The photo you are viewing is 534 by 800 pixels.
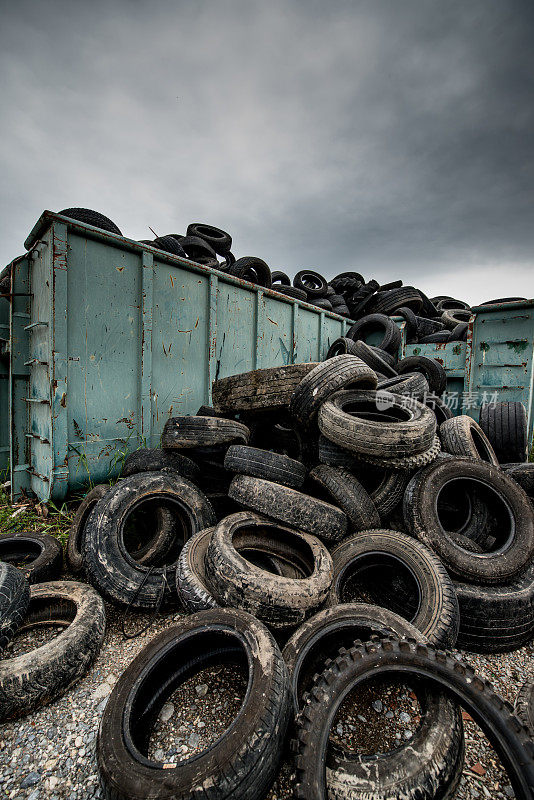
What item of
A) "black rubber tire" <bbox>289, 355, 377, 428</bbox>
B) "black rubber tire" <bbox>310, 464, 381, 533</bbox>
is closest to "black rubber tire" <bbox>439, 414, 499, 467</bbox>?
"black rubber tire" <bbox>289, 355, 377, 428</bbox>

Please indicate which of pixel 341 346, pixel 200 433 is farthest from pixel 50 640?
pixel 341 346

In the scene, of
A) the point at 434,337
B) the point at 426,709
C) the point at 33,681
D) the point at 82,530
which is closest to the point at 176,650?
the point at 33,681

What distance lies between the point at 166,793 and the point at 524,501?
2.79m

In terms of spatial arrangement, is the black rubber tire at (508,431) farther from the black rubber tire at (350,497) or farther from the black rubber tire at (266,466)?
the black rubber tire at (266,466)

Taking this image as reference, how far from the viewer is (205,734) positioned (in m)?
1.41

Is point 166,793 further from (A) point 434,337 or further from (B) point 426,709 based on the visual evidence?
(A) point 434,337

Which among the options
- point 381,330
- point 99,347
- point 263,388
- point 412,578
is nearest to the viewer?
point 412,578

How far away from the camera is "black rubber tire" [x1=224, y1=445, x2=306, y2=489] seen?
2.48m

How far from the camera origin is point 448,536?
2.39 m

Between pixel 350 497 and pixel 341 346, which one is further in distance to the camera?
pixel 341 346

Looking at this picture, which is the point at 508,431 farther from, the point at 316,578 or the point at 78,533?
the point at 78,533

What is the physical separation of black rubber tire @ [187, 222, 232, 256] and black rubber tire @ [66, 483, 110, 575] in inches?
197

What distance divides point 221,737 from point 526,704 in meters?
1.44

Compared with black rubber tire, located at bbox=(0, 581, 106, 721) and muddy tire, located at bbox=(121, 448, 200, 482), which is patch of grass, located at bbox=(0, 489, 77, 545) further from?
black rubber tire, located at bbox=(0, 581, 106, 721)
